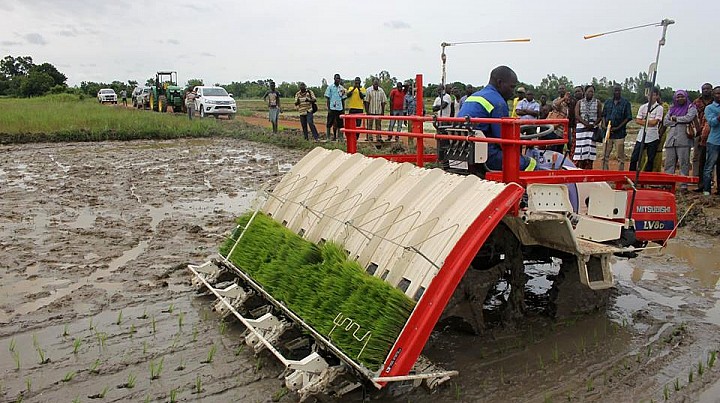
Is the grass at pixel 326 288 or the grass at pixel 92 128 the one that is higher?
the grass at pixel 92 128

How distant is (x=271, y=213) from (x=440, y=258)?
7.98ft

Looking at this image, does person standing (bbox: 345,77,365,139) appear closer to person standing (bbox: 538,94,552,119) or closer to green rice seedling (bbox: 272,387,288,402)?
person standing (bbox: 538,94,552,119)

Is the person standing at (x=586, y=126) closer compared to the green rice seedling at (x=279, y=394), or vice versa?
the green rice seedling at (x=279, y=394)

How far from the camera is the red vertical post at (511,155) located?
4590 mm

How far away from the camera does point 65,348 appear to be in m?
5.00

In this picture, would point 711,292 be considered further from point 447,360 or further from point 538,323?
point 447,360

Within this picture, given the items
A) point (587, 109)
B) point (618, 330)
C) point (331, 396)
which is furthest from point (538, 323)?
point (587, 109)

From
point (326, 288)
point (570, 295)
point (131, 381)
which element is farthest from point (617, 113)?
point (131, 381)

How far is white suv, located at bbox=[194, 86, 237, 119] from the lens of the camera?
3078 centimetres

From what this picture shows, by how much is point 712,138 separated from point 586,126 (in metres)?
2.21

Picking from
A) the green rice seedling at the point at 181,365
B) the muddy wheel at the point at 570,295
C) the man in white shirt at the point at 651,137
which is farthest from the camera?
the man in white shirt at the point at 651,137

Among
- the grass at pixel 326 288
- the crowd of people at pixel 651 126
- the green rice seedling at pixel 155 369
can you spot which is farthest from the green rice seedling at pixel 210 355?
the crowd of people at pixel 651 126

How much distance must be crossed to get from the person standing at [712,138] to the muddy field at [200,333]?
1019mm

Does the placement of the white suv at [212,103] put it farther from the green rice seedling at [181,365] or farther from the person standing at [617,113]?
the green rice seedling at [181,365]
